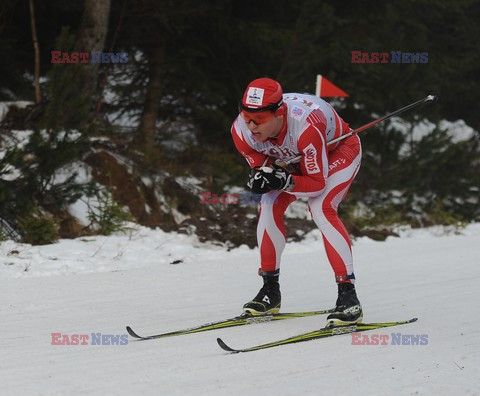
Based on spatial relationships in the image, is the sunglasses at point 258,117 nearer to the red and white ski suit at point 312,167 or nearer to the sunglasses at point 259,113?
the sunglasses at point 259,113

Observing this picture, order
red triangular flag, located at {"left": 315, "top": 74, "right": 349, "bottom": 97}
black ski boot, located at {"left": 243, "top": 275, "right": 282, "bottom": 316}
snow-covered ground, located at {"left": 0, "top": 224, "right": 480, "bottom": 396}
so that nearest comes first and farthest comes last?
snow-covered ground, located at {"left": 0, "top": 224, "right": 480, "bottom": 396} < black ski boot, located at {"left": 243, "top": 275, "right": 282, "bottom": 316} < red triangular flag, located at {"left": 315, "top": 74, "right": 349, "bottom": 97}

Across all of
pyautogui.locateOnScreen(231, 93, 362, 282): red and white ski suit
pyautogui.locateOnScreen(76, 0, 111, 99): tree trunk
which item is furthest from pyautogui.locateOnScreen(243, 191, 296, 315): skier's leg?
pyautogui.locateOnScreen(76, 0, 111, 99): tree trunk

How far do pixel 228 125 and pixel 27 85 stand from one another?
380cm

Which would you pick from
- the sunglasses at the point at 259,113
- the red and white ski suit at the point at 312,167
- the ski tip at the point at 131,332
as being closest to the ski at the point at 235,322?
the ski tip at the point at 131,332

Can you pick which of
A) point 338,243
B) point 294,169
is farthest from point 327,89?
point 338,243

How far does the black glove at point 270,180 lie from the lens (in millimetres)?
4711

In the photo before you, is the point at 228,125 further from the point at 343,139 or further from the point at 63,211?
the point at 343,139

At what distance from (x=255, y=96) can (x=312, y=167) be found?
0.58m

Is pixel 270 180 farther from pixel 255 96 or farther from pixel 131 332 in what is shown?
pixel 131 332

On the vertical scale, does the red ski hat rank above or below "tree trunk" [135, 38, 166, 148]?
below

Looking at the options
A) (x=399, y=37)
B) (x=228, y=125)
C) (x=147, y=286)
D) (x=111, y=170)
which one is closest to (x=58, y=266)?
(x=147, y=286)

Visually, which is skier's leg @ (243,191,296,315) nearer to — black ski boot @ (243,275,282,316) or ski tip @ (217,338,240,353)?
black ski boot @ (243,275,282,316)

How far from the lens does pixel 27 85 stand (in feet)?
39.8

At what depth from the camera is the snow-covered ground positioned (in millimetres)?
3664
